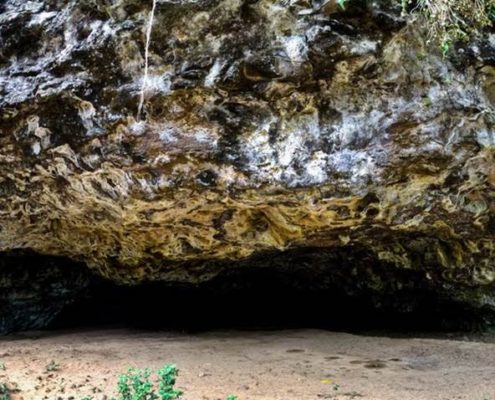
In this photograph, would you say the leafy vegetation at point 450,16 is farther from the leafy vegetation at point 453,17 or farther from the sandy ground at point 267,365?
the sandy ground at point 267,365

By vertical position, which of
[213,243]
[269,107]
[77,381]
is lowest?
[77,381]

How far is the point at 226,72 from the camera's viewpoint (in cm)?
370

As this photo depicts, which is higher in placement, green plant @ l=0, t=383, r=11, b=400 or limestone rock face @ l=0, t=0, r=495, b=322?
limestone rock face @ l=0, t=0, r=495, b=322

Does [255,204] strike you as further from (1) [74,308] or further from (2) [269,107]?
(1) [74,308]

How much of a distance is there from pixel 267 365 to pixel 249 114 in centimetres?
210

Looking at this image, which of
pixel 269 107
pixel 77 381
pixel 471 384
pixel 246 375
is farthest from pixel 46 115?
pixel 471 384

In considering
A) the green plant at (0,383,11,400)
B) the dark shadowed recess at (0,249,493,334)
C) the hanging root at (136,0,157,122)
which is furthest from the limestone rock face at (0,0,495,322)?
the dark shadowed recess at (0,249,493,334)

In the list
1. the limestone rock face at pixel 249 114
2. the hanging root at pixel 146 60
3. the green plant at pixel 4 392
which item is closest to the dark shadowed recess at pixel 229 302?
the limestone rock face at pixel 249 114

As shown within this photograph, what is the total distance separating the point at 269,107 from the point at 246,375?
2.09 metres

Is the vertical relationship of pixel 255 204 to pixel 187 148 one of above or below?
below

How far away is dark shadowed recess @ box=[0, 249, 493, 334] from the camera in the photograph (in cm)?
648

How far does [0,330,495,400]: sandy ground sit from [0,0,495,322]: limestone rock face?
1.18 meters

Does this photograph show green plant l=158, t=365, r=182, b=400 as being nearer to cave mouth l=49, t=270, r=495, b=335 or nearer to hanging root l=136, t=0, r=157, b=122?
hanging root l=136, t=0, r=157, b=122

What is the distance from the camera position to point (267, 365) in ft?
14.3
